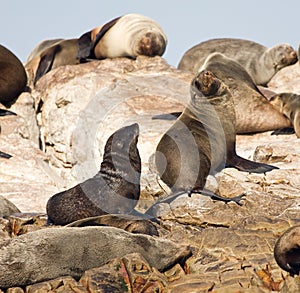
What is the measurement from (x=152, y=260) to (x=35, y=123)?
8081 millimetres

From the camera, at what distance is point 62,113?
14.4m

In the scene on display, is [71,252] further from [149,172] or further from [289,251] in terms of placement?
A: [149,172]

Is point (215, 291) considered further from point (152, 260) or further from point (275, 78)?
point (275, 78)

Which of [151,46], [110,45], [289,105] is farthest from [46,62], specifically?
[289,105]

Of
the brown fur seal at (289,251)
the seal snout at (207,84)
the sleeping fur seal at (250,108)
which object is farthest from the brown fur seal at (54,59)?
the brown fur seal at (289,251)

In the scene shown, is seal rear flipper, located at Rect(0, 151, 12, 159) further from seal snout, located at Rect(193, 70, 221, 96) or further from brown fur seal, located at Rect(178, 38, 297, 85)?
brown fur seal, located at Rect(178, 38, 297, 85)

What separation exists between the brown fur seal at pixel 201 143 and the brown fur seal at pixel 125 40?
16.8ft

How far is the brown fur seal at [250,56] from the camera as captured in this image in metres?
18.5

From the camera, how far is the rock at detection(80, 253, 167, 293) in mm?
6688

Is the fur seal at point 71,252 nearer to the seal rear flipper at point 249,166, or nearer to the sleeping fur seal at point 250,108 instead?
the seal rear flipper at point 249,166

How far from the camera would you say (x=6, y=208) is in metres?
9.99

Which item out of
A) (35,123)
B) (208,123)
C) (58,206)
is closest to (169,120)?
(208,123)

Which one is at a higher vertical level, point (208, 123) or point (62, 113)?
point (208, 123)

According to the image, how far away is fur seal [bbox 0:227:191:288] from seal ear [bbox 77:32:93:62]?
9650 mm
